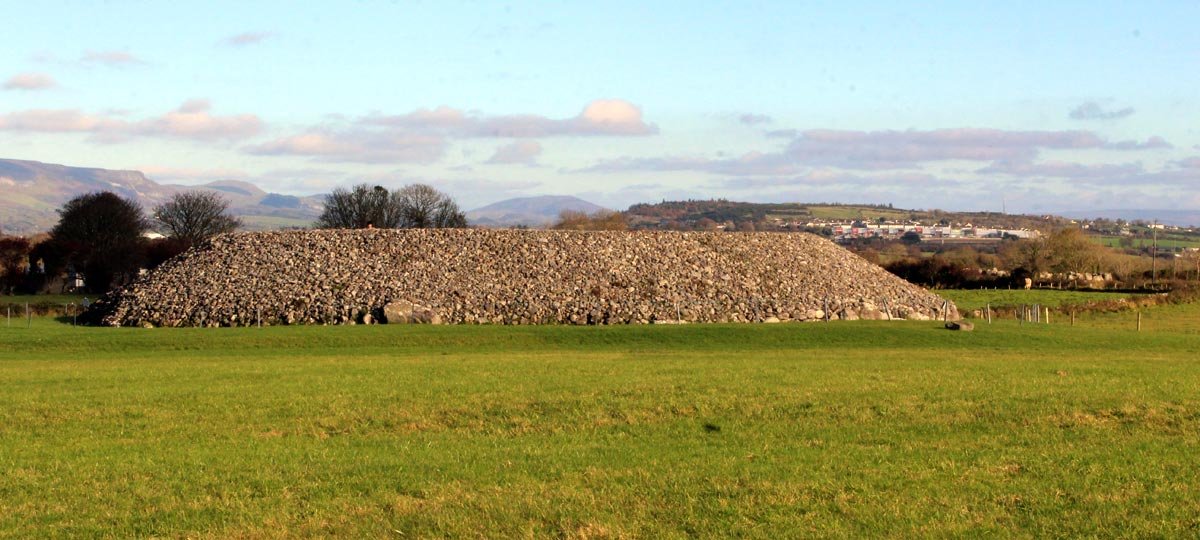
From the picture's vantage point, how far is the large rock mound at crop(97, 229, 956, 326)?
1745 inches

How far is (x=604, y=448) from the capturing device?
13500 millimetres

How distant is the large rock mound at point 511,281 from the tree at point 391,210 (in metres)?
32.7

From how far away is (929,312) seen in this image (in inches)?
1868

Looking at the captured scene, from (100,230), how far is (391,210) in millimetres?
26060

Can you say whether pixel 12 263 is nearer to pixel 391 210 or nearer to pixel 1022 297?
pixel 391 210

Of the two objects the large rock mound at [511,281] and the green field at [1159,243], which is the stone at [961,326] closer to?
the large rock mound at [511,281]

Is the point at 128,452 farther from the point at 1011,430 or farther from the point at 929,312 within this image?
the point at 929,312

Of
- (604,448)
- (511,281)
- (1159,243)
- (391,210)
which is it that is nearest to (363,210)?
(391,210)

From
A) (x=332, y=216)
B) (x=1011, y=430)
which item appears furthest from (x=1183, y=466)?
(x=332, y=216)

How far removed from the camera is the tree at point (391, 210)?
87.9 meters

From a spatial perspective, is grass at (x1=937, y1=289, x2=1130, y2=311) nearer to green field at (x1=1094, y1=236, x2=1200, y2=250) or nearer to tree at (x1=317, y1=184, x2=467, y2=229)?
tree at (x1=317, y1=184, x2=467, y2=229)

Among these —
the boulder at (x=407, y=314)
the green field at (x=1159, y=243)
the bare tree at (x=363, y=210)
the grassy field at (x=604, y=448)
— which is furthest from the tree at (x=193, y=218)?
the green field at (x=1159, y=243)

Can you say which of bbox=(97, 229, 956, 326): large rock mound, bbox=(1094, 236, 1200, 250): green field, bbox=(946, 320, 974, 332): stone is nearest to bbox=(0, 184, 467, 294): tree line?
bbox=(97, 229, 956, 326): large rock mound

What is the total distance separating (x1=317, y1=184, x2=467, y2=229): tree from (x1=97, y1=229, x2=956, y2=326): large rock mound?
3272 centimetres
